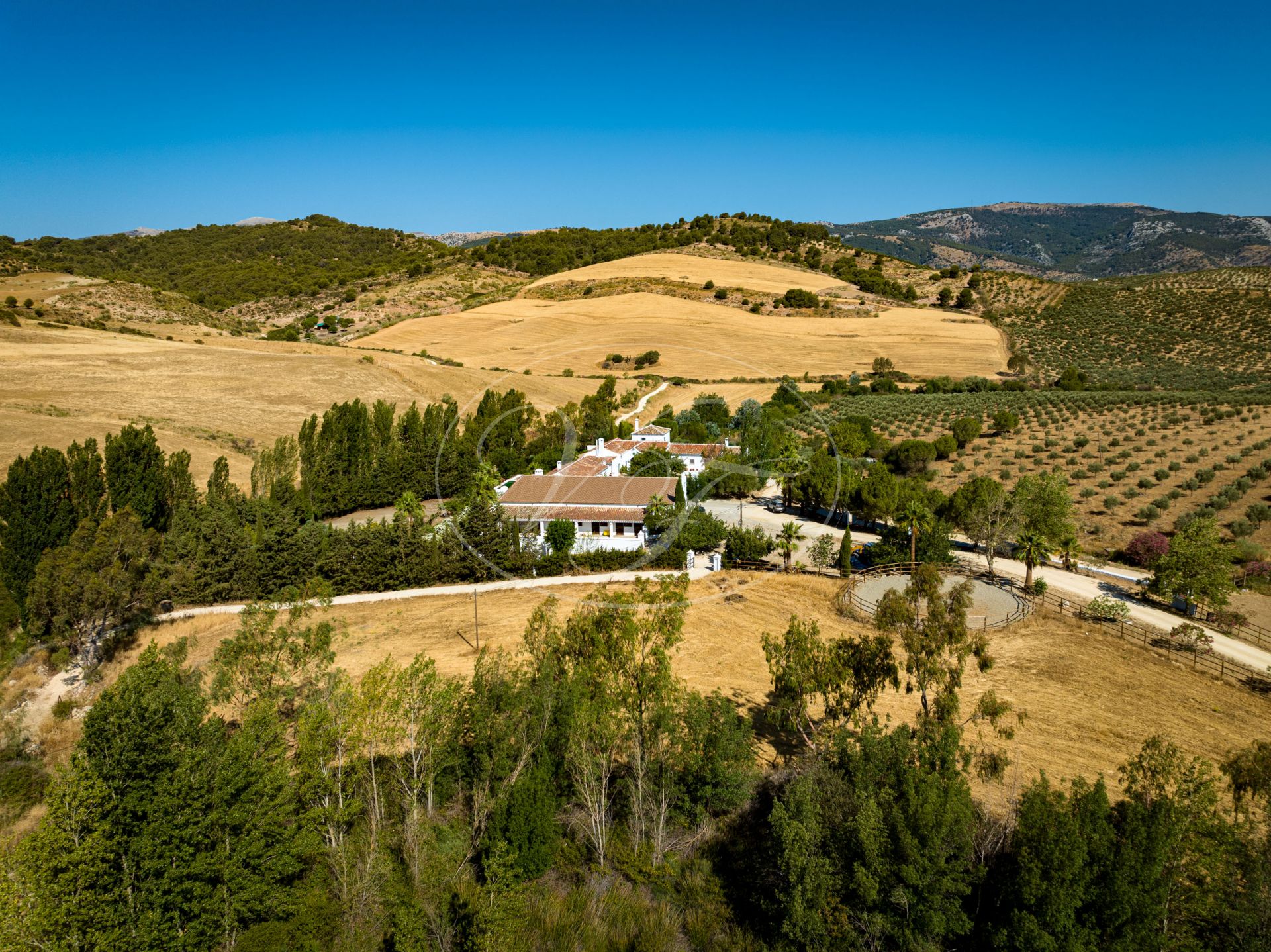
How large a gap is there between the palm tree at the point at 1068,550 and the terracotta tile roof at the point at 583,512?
22588 millimetres

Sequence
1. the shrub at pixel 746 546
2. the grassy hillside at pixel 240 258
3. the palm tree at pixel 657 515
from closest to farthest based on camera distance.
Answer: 1. the shrub at pixel 746 546
2. the palm tree at pixel 657 515
3. the grassy hillside at pixel 240 258

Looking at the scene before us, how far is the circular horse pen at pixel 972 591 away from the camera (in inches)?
1224

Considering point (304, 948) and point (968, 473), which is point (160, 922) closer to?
point (304, 948)

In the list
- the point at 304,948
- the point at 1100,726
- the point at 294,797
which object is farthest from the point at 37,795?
the point at 1100,726

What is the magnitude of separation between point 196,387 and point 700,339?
60.9m

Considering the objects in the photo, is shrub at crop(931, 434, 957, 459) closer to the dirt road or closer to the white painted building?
the dirt road

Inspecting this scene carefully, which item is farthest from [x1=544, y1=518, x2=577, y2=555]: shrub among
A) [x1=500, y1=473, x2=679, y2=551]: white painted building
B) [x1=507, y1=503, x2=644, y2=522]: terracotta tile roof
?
[x1=507, y1=503, x2=644, y2=522]: terracotta tile roof

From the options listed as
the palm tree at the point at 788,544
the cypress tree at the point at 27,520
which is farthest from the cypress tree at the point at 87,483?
the palm tree at the point at 788,544

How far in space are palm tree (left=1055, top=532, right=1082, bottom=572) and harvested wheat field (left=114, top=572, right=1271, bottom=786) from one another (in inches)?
289

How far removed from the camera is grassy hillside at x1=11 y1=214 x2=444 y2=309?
13325cm

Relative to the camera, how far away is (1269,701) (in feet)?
77.6

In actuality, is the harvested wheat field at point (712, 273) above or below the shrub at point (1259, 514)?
above

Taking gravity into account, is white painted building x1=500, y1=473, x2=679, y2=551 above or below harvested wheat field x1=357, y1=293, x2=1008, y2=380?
below

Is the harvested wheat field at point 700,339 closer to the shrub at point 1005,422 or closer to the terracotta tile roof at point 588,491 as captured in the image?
the shrub at point 1005,422
